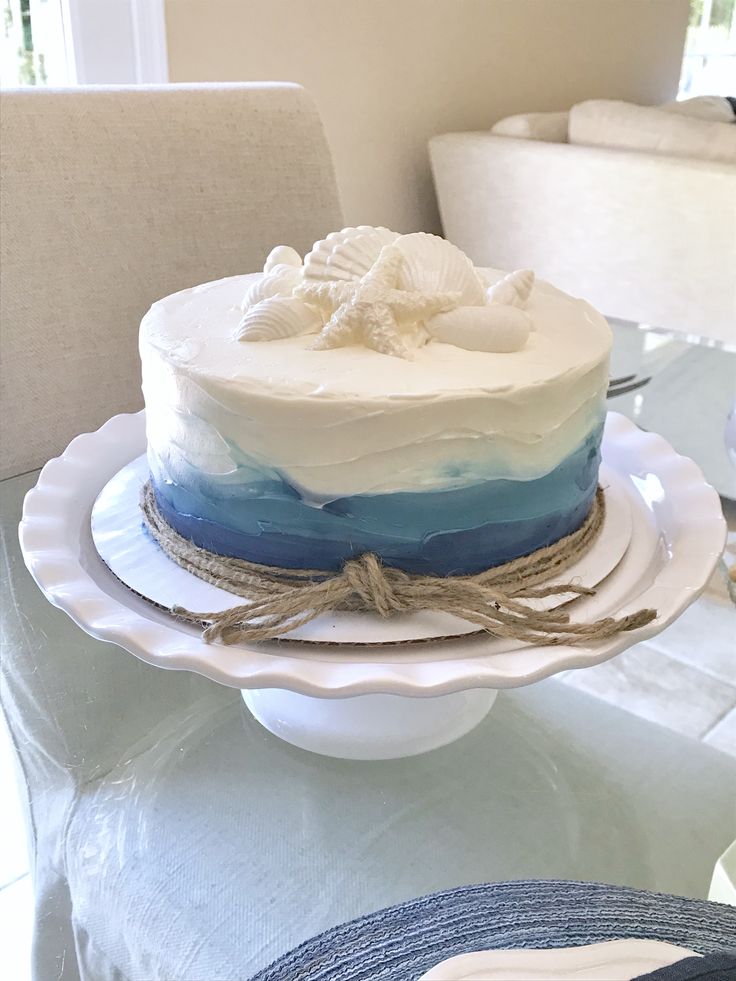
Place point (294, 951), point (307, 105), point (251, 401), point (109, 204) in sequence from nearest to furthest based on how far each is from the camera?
1. point (294, 951)
2. point (251, 401)
3. point (109, 204)
4. point (307, 105)

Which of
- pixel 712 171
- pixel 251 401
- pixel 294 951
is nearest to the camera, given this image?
pixel 294 951

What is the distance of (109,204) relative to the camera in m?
1.18

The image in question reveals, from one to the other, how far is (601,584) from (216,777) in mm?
316

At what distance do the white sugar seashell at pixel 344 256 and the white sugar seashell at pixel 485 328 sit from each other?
78 millimetres

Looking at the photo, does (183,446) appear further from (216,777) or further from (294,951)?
(294,951)

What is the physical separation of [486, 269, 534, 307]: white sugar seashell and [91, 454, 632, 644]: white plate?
8.0 inches

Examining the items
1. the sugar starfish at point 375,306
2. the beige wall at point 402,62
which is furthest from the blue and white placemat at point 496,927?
the beige wall at point 402,62

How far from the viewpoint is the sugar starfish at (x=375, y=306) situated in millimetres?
674

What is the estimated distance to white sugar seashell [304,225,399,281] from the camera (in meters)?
0.73

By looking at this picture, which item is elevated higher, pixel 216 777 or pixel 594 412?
pixel 594 412

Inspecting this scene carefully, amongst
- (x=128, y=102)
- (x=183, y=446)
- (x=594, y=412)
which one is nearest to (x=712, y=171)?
(x=128, y=102)

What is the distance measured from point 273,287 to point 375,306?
115mm

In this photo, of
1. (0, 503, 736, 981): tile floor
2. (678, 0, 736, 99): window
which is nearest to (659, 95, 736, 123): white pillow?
(678, 0, 736, 99): window

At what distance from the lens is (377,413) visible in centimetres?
63
